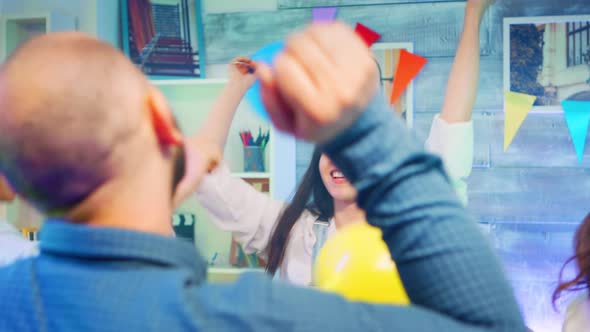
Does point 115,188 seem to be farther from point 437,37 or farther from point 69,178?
point 437,37

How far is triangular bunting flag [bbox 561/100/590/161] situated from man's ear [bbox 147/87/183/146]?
2.35m

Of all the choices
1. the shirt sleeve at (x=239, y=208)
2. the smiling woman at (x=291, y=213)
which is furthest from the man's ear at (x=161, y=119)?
the shirt sleeve at (x=239, y=208)

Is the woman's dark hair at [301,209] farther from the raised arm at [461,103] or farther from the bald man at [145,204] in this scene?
the bald man at [145,204]

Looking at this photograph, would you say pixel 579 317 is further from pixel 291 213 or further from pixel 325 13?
Result: pixel 325 13

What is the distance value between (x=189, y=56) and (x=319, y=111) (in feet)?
8.17

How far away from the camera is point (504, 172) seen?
248cm

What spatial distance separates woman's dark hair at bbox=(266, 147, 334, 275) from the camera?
1646 mm

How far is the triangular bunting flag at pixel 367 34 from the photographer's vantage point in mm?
2537

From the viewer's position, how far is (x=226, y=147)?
106 inches

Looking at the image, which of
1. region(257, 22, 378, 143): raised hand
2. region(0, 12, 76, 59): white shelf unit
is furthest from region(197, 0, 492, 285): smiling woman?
region(0, 12, 76, 59): white shelf unit

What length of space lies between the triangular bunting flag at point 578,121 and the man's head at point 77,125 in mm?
2345

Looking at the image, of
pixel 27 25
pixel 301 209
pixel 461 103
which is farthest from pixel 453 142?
pixel 27 25

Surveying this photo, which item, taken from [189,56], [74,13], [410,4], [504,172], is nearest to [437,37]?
[410,4]

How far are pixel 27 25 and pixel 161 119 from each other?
250 cm
